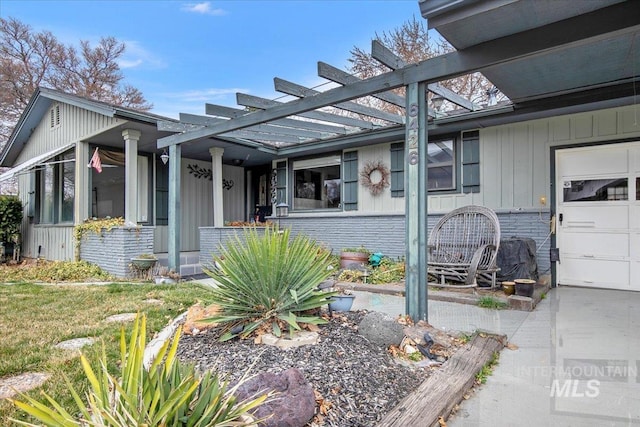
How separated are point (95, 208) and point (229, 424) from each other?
871 centimetres

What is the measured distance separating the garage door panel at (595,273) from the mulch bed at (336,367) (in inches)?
170

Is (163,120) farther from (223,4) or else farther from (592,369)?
(223,4)

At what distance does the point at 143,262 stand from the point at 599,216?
7233 millimetres

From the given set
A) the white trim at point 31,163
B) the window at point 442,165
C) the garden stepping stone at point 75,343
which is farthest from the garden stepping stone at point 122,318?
the white trim at point 31,163

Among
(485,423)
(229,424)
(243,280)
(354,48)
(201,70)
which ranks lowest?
(485,423)

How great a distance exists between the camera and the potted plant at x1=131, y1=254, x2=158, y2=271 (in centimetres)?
660

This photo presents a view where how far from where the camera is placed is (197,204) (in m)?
9.66

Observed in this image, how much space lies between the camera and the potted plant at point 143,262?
6.60m

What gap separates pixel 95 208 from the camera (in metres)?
8.61

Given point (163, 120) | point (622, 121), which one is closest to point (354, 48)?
point (163, 120)

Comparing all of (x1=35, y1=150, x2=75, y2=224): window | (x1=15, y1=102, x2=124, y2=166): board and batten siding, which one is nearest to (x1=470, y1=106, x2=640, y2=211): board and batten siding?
(x1=15, y1=102, x2=124, y2=166): board and batten siding

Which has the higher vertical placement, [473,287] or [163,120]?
[163,120]

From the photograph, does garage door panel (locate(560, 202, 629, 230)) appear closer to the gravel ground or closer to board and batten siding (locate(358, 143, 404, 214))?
board and batten siding (locate(358, 143, 404, 214))

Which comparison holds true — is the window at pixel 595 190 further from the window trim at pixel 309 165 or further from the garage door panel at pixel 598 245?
the window trim at pixel 309 165
